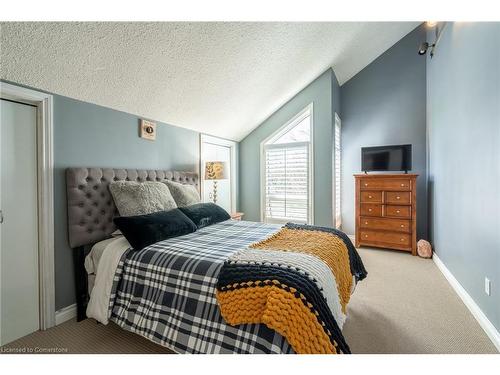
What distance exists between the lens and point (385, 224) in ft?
11.7

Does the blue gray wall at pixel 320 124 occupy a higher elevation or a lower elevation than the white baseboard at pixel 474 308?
higher

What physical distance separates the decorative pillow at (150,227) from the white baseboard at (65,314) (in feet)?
2.87

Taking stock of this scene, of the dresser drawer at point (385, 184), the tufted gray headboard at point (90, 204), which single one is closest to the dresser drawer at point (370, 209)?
the dresser drawer at point (385, 184)

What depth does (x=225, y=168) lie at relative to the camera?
3.28 meters

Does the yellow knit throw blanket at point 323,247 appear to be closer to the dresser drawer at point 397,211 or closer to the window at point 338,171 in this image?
the dresser drawer at point 397,211

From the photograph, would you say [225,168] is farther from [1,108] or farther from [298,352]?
[298,352]

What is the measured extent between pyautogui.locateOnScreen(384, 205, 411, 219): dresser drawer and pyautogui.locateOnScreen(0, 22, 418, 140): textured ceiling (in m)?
2.40

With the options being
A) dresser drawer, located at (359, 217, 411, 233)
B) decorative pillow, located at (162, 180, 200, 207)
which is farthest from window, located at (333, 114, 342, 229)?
decorative pillow, located at (162, 180, 200, 207)

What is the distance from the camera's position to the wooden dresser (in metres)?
3.41

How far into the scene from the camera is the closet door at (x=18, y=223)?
164 centimetres

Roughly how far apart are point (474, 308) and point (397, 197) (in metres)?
1.80
